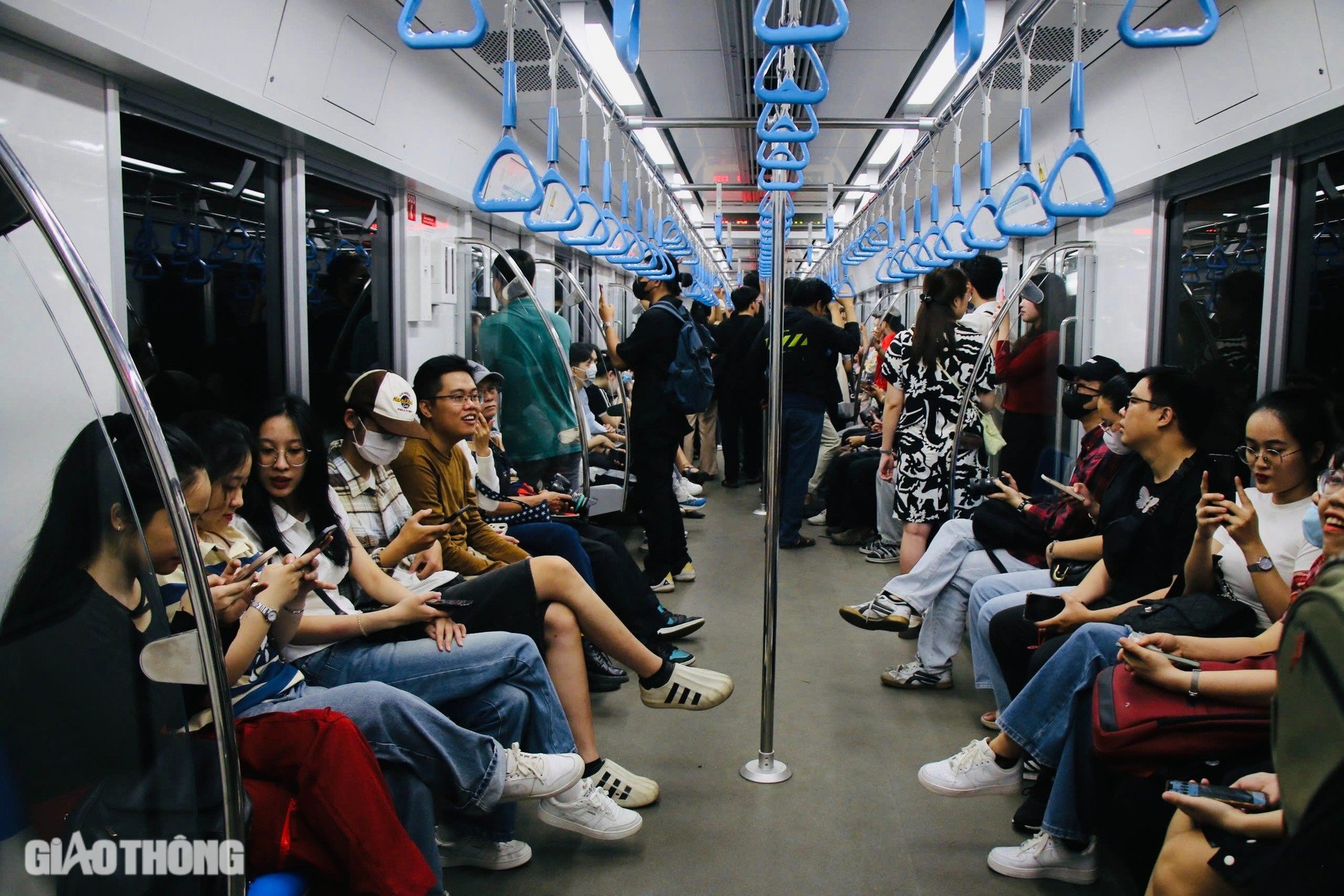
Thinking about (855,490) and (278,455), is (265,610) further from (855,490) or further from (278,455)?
(855,490)

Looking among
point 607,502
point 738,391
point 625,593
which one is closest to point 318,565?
point 625,593

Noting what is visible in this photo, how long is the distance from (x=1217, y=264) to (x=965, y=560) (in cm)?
173

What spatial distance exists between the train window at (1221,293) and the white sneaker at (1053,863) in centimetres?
198

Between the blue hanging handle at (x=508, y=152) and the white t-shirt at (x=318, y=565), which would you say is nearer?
the white t-shirt at (x=318, y=565)

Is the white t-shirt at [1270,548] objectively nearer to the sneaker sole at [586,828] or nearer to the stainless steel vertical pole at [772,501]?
the stainless steel vertical pole at [772,501]

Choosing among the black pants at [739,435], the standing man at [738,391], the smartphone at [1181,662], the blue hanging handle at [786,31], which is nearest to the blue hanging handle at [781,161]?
the blue hanging handle at [786,31]

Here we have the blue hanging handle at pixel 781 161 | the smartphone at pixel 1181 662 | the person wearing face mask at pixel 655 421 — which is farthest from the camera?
the person wearing face mask at pixel 655 421

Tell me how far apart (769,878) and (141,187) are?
2.70 meters

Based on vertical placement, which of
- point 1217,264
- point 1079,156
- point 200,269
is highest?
point 1079,156

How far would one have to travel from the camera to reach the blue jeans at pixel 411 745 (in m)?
2.11

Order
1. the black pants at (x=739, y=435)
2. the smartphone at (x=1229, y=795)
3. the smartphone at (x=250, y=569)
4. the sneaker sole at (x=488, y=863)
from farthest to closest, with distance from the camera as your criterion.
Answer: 1. the black pants at (x=739, y=435)
2. the sneaker sole at (x=488, y=863)
3. the smartphone at (x=250, y=569)
4. the smartphone at (x=1229, y=795)

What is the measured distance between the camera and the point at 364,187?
4.77m

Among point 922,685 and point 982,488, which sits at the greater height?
point 982,488

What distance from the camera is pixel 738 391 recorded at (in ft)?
26.9
